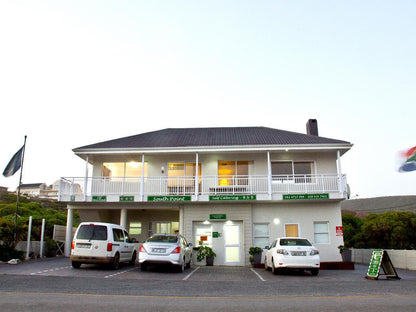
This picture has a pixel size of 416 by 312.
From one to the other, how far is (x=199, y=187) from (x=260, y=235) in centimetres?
421

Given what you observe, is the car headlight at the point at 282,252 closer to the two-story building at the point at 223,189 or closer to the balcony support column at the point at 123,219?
the two-story building at the point at 223,189

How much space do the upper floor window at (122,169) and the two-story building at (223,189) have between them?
58 millimetres

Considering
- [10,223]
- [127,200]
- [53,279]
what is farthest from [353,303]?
[10,223]

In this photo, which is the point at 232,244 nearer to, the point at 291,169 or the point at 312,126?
the point at 291,169

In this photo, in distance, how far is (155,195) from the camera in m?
18.9

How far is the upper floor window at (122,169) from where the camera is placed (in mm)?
21481

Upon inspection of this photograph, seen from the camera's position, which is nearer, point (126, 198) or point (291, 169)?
point (126, 198)

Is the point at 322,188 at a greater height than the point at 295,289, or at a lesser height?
greater

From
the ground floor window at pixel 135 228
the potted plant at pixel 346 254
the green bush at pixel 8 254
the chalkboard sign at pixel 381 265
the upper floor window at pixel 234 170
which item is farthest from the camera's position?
the ground floor window at pixel 135 228

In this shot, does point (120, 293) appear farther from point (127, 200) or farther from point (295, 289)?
point (127, 200)

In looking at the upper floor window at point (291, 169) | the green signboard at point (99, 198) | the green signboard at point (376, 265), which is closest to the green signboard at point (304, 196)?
the upper floor window at point (291, 169)

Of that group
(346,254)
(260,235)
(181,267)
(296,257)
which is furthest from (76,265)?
(346,254)

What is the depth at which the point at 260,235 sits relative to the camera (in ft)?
63.3

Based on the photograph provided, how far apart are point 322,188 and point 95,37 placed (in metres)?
13.9
